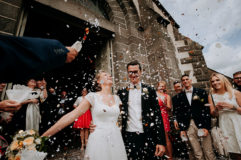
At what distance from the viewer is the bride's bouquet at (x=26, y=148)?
1350 mm

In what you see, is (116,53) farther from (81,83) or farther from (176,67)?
(81,83)

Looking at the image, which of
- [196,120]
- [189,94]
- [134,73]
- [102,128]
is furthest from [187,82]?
[102,128]

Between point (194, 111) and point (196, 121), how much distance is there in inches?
8.9

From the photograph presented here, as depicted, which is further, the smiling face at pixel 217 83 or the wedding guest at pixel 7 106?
the smiling face at pixel 217 83

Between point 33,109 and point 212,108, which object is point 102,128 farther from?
point 212,108

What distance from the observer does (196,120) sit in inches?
110

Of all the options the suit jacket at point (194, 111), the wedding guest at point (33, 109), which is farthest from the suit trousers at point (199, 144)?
the wedding guest at point (33, 109)

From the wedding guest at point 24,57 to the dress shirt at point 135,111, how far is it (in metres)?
1.61

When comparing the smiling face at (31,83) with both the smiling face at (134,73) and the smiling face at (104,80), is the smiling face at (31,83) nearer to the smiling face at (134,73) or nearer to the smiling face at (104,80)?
the smiling face at (104,80)

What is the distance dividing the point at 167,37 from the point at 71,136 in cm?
661

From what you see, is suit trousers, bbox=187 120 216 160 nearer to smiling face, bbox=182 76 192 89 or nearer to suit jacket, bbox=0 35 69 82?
smiling face, bbox=182 76 192 89

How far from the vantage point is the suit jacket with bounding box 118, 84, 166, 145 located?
6.31 ft

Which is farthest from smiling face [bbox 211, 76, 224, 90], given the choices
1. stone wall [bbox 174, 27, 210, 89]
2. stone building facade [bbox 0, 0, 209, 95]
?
stone wall [bbox 174, 27, 210, 89]

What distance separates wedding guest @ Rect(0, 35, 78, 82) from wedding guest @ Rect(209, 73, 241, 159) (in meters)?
3.09
